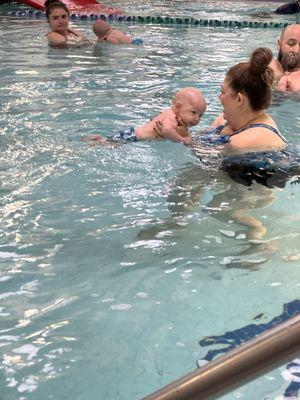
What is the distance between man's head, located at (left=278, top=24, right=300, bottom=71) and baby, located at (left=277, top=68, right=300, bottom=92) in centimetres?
19

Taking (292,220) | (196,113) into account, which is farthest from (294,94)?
(292,220)

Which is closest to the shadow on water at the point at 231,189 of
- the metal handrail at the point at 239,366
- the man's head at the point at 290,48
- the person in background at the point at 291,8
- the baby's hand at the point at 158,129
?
the baby's hand at the point at 158,129

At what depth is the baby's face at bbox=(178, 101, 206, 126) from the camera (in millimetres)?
4250

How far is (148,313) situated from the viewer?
260 centimetres

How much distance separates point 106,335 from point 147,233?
950mm

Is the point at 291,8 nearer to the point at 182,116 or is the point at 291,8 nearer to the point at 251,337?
the point at 182,116

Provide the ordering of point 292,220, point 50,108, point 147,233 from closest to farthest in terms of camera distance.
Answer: point 147,233, point 292,220, point 50,108

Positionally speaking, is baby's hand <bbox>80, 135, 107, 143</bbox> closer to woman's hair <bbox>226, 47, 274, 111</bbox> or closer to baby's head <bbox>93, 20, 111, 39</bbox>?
woman's hair <bbox>226, 47, 274, 111</bbox>

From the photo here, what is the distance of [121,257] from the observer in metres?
3.08

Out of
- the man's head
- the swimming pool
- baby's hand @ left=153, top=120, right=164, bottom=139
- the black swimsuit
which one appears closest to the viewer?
the swimming pool

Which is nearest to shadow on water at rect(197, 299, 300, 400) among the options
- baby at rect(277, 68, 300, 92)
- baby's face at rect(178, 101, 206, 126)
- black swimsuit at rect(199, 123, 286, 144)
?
black swimsuit at rect(199, 123, 286, 144)

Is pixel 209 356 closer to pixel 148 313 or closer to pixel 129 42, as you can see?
pixel 148 313

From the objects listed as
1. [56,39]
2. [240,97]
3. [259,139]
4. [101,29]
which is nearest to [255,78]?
[240,97]

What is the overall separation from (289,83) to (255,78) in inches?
113
